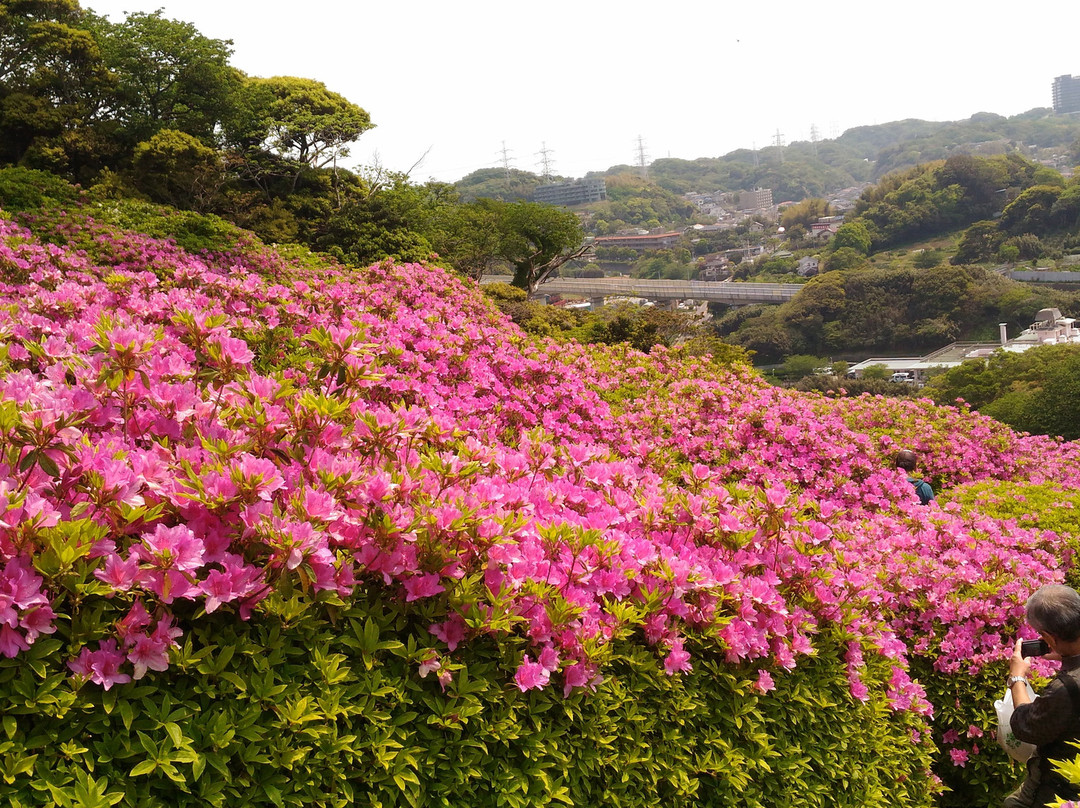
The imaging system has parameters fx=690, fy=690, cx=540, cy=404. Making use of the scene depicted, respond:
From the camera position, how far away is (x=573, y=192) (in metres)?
135

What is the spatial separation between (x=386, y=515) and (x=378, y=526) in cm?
4

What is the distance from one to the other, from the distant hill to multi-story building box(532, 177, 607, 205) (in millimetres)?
3121

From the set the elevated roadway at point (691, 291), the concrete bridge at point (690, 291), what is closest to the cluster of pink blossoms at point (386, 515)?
→ the concrete bridge at point (690, 291)

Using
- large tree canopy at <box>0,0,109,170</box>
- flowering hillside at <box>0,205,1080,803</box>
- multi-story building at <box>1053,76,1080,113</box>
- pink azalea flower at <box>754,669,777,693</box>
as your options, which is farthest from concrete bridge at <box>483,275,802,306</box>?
multi-story building at <box>1053,76,1080,113</box>

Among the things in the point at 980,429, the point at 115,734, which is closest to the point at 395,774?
the point at 115,734

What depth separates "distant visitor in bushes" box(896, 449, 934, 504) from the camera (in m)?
5.17

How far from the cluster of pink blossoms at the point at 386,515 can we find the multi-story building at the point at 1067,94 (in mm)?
235928

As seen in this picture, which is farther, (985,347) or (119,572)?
(985,347)

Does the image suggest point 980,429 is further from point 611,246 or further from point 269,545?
point 611,246

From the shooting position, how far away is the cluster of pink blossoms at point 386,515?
4.42ft

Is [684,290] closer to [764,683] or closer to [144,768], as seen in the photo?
[764,683]

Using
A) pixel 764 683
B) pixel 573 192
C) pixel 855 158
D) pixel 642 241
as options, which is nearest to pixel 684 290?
pixel 642 241

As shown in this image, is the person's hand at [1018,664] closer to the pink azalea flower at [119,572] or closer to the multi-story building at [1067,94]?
the pink azalea flower at [119,572]

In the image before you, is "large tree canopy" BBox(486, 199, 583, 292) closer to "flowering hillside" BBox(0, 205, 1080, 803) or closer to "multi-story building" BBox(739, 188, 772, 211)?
"flowering hillside" BBox(0, 205, 1080, 803)
